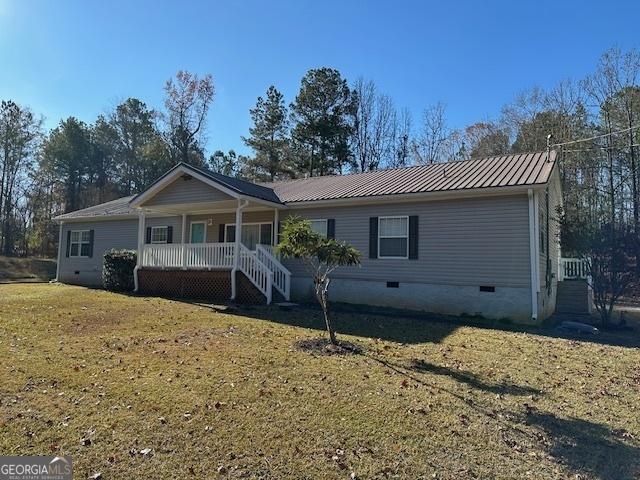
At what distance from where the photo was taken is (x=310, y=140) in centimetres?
3247

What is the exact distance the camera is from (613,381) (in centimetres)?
646

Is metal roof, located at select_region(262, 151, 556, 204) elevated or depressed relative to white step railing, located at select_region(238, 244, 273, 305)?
elevated

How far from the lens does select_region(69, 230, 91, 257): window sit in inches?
853

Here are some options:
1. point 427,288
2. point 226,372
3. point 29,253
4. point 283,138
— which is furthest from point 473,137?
point 29,253

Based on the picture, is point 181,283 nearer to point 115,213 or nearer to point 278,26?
point 115,213

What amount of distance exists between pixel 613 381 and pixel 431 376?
106 inches

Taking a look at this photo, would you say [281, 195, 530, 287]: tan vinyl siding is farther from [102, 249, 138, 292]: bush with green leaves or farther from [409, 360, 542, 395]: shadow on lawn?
[102, 249, 138, 292]: bush with green leaves

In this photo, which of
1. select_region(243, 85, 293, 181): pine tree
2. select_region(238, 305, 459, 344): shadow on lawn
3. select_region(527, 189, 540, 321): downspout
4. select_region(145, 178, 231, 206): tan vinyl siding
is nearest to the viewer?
select_region(238, 305, 459, 344): shadow on lawn

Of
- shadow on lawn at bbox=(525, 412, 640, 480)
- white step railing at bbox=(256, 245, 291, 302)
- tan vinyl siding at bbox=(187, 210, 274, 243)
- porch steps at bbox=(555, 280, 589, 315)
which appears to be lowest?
shadow on lawn at bbox=(525, 412, 640, 480)

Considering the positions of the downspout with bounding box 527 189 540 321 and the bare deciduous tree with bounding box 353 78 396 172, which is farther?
the bare deciduous tree with bounding box 353 78 396 172

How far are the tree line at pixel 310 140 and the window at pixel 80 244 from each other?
50.9 ft

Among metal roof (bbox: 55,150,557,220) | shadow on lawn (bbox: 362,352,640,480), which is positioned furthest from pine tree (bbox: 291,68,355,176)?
shadow on lawn (bbox: 362,352,640,480)

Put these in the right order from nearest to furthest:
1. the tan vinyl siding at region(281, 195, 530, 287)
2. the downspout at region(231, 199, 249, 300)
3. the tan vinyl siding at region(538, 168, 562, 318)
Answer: the tan vinyl siding at region(281, 195, 530, 287), the tan vinyl siding at region(538, 168, 562, 318), the downspout at region(231, 199, 249, 300)

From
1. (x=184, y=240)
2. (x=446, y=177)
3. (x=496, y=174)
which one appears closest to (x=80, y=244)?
(x=184, y=240)
